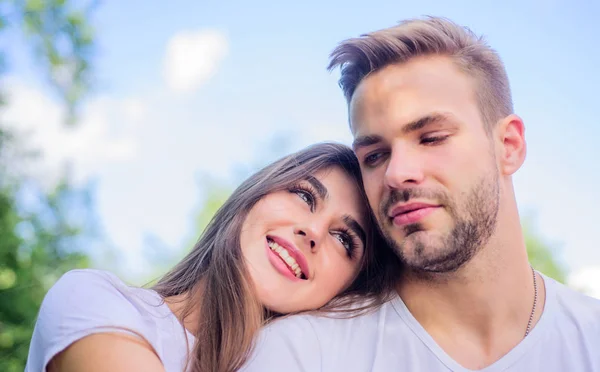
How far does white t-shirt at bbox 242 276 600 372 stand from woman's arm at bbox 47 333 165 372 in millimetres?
409

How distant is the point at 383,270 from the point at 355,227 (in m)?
0.25

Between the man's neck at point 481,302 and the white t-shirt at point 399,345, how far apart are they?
0.07 m

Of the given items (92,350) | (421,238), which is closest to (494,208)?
(421,238)

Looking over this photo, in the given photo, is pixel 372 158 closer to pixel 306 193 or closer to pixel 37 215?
pixel 306 193

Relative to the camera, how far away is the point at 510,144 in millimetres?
2625

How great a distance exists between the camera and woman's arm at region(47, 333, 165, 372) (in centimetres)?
189

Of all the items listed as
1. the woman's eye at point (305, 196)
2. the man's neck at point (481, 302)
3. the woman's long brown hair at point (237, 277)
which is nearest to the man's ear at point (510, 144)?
the man's neck at point (481, 302)

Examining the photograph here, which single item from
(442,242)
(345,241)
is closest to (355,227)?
(345,241)

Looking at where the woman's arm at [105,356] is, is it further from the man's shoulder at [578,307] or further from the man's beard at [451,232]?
the man's shoulder at [578,307]

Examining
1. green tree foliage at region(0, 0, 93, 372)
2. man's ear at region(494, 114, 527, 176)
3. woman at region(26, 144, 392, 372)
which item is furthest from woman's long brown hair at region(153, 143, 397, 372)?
green tree foliage at region(0, 0, 93, 372)

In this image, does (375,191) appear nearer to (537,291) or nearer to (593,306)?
Result: (537,291)

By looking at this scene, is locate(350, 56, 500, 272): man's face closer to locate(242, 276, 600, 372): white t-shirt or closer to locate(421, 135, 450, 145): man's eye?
locate(421, 135, 450, 145): man's eye

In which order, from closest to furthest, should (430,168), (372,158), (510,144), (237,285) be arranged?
1. (430,168)
2. (237,285)
3. (372,158)
4. (510,144)

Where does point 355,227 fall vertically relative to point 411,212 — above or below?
below
